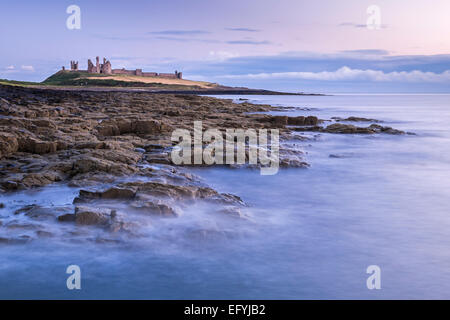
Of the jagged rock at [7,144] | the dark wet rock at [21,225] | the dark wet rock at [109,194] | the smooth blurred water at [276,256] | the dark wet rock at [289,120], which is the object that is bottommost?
the smooth blurred water at [276,256]

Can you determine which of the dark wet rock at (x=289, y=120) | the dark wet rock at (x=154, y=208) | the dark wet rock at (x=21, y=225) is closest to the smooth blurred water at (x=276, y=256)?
the dark wet rock at (x=154, y=208)

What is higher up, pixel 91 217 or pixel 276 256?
pixel 91 217

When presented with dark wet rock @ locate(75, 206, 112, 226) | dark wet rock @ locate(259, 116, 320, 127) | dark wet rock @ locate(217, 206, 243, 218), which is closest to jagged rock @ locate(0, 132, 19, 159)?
dark wet rock @ locate(75, 206, 112, 226)

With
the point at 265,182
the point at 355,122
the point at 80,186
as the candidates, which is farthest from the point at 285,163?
the point at 355,122

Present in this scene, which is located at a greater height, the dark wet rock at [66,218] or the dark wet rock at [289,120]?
the dark wet rock at [289,120]

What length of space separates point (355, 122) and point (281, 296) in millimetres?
24836

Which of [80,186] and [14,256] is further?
[80,186]

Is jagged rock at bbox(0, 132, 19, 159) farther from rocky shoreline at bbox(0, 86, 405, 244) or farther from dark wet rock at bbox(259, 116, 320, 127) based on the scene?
dark wet rock at bbox(259, 116, 320, 127)

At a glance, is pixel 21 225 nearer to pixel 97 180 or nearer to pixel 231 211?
pixel 97 180

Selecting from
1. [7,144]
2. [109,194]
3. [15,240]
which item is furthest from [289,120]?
[15,240]

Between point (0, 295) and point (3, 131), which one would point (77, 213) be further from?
point (3, 131)

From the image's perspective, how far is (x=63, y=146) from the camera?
9.69 meters

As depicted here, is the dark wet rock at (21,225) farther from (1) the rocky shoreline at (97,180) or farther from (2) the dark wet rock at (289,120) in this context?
(2) the dark wet rock at (289,120)
